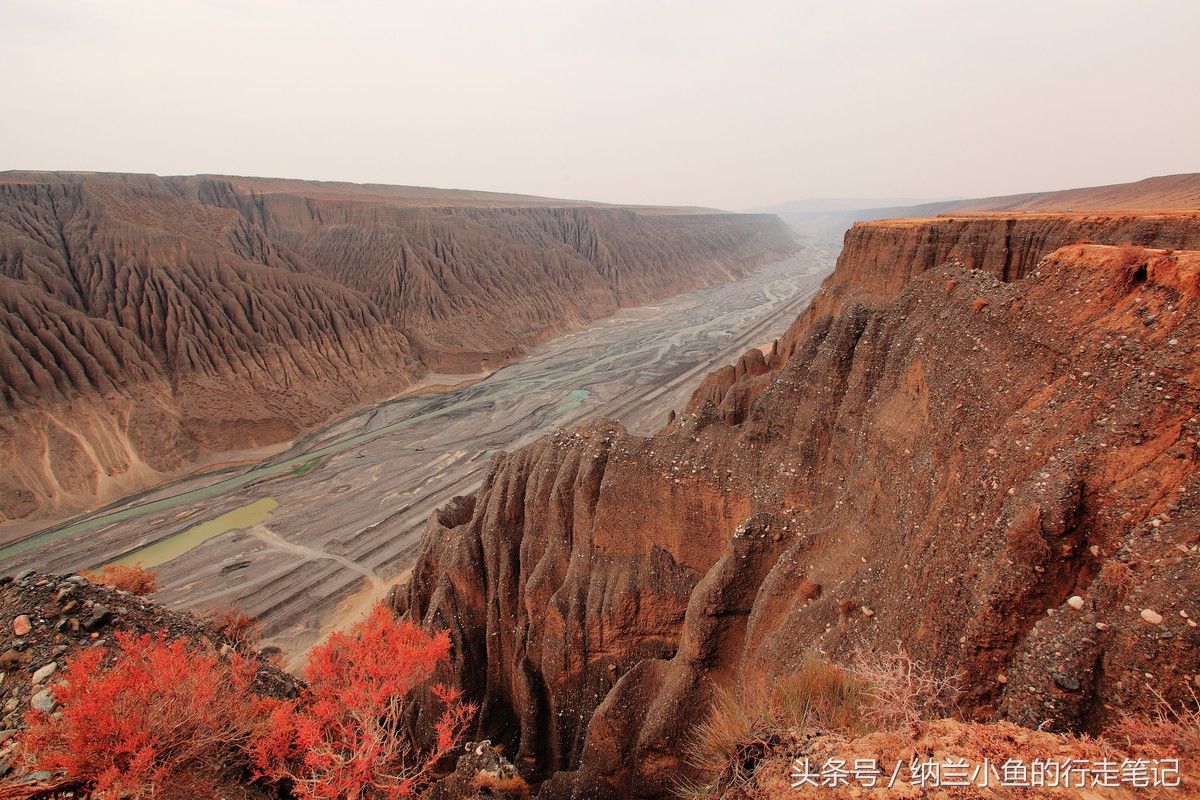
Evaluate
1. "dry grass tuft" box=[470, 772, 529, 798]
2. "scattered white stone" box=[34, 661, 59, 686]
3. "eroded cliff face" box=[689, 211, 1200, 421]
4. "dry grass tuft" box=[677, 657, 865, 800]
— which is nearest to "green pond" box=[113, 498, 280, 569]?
"scattered white stone" box=[34, 661, 59, 686]

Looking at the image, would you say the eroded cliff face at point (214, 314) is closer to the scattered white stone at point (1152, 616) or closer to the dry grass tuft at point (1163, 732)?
the dry grass tuft at point (1163, 732)

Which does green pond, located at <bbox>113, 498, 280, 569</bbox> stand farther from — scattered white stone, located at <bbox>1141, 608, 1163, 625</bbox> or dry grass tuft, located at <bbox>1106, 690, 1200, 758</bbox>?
scattered white stone, located at <bbox>1141, 608, 1163, 625</bbox>

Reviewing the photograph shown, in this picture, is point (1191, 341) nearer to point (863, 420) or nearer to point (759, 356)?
point (863, 420)

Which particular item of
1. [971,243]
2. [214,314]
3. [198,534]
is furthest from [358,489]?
[971,243]

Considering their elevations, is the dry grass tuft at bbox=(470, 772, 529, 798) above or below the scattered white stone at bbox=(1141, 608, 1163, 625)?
below

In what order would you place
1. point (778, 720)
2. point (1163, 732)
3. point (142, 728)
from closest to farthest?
point (1163, 732) < point (778, 720) < point (142, 728)

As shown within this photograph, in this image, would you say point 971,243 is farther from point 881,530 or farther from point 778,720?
point 778,720
